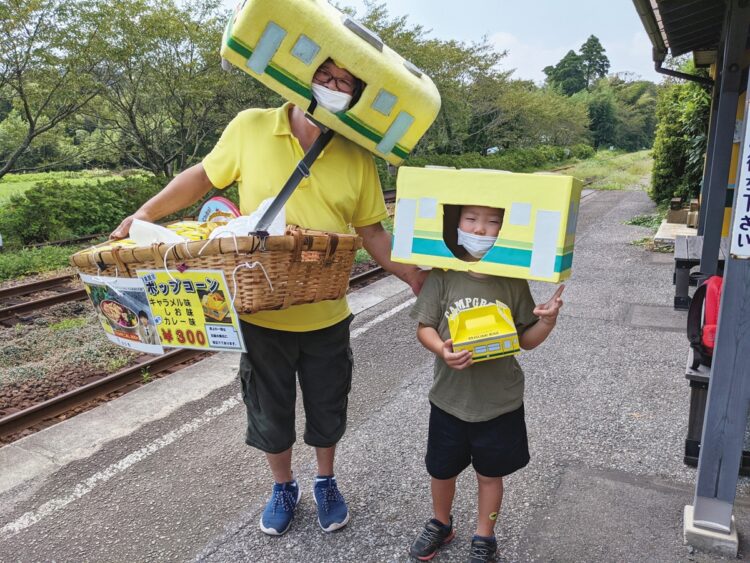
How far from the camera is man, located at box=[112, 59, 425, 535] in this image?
7.27 ft

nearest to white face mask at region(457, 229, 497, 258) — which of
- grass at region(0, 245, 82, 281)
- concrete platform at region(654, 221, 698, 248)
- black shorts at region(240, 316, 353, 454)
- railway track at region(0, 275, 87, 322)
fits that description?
black shorts at region(240, 316, 353, 454)

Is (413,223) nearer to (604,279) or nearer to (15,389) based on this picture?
(15,389)

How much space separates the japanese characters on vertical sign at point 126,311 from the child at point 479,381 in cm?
→ 99

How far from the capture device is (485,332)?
1.97 m

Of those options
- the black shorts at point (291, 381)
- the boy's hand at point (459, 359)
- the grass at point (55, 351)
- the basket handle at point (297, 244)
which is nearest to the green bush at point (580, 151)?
the grass at point (55, 351)

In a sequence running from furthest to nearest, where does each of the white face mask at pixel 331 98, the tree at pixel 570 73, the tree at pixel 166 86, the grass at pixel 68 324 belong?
the tree at pixel 570 73
the tree at pixel 166 86
the grass at pixel 68 324
the white face mask at pixel 331 98

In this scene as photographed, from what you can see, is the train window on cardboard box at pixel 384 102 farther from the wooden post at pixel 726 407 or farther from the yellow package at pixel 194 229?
the wooden post at pixel 726 407

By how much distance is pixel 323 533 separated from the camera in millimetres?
2648

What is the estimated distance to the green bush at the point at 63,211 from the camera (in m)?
11.4

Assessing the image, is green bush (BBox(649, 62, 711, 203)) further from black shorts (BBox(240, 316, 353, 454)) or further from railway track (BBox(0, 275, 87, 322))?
railway track (BBox(0, 275, 87, 322))

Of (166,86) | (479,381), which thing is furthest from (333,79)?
(166,86)

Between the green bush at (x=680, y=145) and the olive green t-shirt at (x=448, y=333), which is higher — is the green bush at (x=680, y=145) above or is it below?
above

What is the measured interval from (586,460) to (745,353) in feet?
3.96

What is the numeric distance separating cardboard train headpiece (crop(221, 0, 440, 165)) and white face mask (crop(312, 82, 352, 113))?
2 cm
